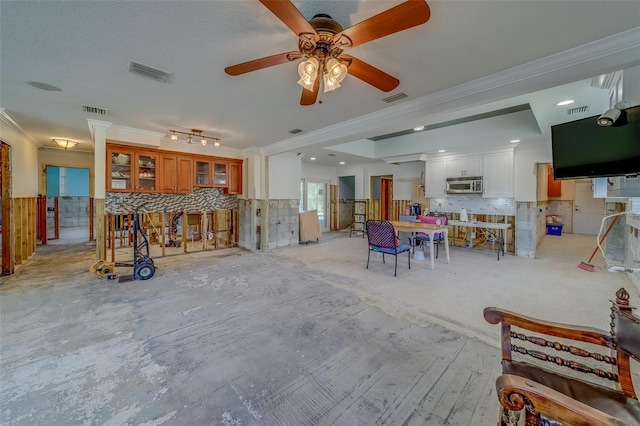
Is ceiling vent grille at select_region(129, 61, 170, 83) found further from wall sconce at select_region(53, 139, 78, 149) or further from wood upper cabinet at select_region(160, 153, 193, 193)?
wall sconce at select_region(53, 139, 78, 149)

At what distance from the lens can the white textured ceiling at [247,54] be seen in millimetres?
1709

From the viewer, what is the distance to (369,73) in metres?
1.95

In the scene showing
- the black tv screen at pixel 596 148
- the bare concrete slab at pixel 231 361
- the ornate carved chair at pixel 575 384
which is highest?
the black tv screen at pixel 596 148

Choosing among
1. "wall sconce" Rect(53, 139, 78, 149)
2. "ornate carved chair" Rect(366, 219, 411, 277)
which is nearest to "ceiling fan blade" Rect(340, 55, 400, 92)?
"ornate carved chair" Rect(366, 219, 411, 277)

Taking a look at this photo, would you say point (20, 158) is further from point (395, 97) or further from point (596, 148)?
point (596, 148)

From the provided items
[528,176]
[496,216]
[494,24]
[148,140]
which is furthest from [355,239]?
[494,24]

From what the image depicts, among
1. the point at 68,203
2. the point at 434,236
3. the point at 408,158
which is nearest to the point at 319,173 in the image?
the point at 408,158

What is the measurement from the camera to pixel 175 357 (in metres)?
2.09

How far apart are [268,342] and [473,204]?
6221 mm

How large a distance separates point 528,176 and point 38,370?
7.95 meters

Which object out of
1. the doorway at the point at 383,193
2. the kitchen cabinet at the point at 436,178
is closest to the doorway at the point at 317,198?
the doorway at the point at 383,193

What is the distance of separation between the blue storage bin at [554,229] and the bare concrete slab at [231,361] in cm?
927

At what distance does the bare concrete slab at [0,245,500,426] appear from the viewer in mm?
1566

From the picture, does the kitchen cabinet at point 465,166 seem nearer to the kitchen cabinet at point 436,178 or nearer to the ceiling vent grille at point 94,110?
the kitchen cabinet at point 436,178
